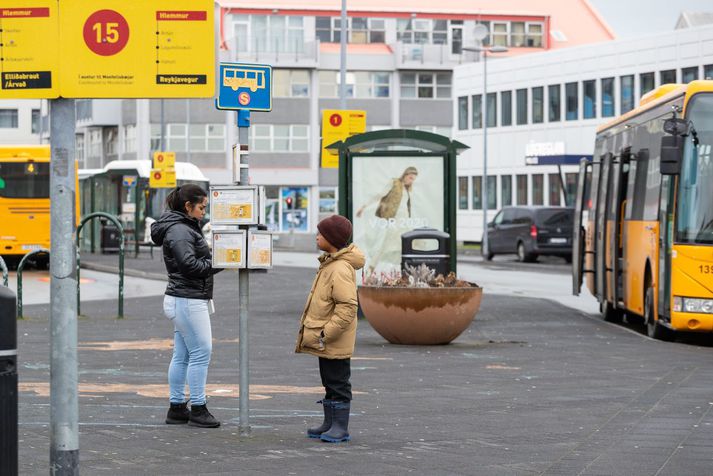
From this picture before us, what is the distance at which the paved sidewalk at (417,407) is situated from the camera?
29.7 feet

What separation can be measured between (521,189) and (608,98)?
7.00 meters

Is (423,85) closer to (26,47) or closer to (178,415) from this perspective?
(178,415)

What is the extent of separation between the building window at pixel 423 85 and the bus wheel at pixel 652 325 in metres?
75.5

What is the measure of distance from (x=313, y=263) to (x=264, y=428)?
120ft

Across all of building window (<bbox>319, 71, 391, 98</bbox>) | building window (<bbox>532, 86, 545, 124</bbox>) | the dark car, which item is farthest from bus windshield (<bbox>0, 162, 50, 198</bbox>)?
building window (<bbox>319, 71, 391, 98</bbox>)

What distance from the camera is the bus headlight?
18.1m

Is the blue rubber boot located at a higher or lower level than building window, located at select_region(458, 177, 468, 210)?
lower

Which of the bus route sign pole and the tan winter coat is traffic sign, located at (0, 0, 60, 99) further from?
the tan winter coat

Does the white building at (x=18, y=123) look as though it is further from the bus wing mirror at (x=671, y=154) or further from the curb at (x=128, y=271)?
the bus wing mirror at (x=671, y=154)

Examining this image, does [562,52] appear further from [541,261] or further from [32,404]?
[32,404]

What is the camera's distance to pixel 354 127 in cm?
2855

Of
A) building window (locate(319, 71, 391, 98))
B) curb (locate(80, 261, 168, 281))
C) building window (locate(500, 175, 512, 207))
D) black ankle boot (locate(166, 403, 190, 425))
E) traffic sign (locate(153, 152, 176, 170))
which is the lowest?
curb (locate(80, 261, 168, 281))

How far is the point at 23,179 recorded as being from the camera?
40.6 metres

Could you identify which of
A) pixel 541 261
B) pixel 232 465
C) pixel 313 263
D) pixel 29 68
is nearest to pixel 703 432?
pixel 232 465
